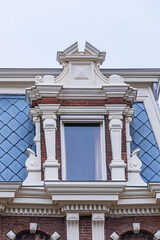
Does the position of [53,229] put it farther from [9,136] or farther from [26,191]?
[9,136]

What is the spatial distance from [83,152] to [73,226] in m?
2.38

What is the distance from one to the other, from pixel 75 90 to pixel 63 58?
1.10 metres

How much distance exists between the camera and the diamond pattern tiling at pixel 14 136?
1217 inches

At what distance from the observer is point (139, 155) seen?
31625mm

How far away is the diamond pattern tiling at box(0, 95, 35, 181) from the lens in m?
30.9

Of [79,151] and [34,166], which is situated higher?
[79,151]

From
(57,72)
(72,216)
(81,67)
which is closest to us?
(72,216)

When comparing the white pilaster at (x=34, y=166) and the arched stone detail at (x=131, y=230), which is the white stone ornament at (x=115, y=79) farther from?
the arched stone detail at (x=131, y=230)

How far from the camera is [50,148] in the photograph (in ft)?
101

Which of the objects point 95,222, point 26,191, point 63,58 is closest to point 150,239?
point 95,222

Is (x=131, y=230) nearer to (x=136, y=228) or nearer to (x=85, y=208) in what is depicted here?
(x=136, y=228)

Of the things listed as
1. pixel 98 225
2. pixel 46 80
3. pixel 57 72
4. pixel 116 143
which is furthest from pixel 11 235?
pixel 57 72

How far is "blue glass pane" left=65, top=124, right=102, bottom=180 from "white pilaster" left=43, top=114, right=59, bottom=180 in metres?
0.48

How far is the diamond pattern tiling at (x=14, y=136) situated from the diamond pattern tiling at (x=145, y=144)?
290 cm
